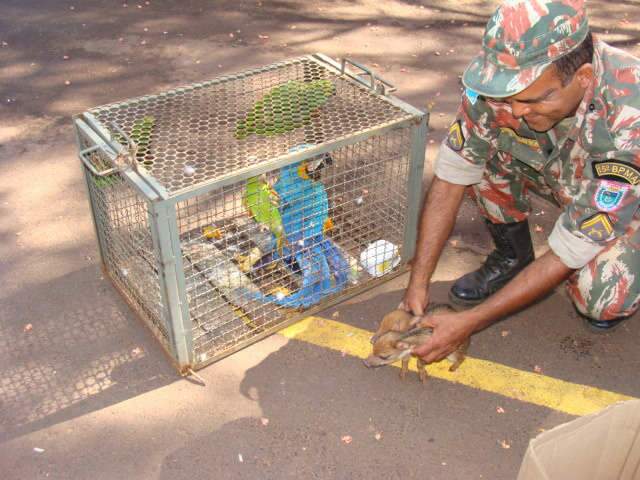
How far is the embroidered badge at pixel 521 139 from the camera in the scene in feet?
10.2

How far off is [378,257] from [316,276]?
38cm

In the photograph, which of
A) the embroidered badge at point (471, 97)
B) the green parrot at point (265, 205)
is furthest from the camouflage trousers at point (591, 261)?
the green parrot at point (265, 205)

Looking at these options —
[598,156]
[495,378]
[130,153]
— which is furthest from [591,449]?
[130,153]

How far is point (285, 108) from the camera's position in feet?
11.1

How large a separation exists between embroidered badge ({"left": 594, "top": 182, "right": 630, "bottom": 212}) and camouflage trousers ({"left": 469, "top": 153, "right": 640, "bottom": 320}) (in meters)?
0.44

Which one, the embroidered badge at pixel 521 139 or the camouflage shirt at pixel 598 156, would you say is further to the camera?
the embroidered badge at pixel 521 139

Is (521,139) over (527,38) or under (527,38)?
under

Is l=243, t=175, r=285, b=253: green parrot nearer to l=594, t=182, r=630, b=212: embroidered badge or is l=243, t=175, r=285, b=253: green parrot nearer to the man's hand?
the man's hand

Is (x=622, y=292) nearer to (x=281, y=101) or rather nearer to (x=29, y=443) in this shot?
(x=281, y=101)

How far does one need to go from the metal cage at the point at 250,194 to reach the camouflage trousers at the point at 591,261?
0.37 meters

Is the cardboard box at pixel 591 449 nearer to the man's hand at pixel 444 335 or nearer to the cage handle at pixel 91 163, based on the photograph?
the man's hand at pixel 444 335

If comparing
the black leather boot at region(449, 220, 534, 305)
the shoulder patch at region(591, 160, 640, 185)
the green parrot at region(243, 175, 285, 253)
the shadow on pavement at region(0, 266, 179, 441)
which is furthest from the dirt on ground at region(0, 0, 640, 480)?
the shoulder patch at region(591, 160, 640, 185)

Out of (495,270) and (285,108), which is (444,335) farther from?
(285,108)

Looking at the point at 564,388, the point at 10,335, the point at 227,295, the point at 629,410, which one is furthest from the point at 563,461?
the point at 10,335
